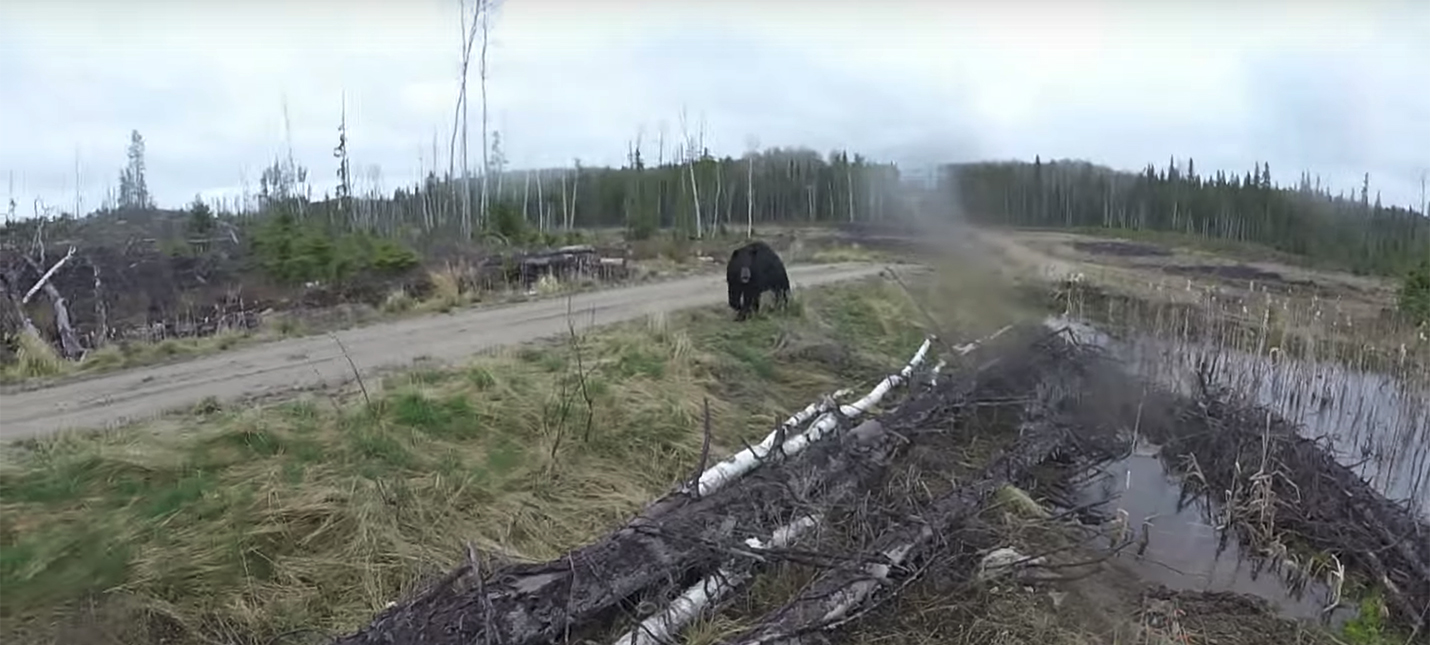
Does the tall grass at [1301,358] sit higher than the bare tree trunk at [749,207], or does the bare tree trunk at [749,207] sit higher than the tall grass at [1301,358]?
the bare tree trunk at [749,207]

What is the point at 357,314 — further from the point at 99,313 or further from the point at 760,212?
the point at 760,212

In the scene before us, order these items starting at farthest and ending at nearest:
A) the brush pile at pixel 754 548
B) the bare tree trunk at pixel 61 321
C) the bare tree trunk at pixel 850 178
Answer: the bare tree trunk at pixel 61 321, the bare tree trunk at pixel 850 178, the brush pile at pixel 754 548

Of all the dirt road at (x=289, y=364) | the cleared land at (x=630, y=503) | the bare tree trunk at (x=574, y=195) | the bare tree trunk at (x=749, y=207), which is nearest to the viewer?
the cleared land at (x=630, y=503)

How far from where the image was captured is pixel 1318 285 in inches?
422

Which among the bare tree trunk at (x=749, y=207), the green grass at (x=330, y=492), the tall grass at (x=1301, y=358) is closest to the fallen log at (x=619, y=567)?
the green grass at (x=330, y=492)

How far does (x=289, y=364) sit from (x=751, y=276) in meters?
5.88

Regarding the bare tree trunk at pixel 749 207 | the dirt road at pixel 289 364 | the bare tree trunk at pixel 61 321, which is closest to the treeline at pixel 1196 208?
the dirt road at pixel 289 364

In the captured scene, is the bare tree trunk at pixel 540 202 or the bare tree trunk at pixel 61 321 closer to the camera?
the bare tree trunk at pixel 61 321

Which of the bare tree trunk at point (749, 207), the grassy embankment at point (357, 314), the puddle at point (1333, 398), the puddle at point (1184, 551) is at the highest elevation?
the bare tree trunk at point (749, 207)

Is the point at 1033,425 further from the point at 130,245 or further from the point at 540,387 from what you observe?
the point at 130,245

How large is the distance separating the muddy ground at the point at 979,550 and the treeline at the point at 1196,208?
1708 mm

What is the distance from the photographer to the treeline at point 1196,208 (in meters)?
7.95

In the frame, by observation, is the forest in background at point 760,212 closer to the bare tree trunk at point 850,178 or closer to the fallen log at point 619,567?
the bare tree trunk at point 850,178

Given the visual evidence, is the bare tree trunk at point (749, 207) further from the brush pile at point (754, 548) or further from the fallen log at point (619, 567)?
the fallen log at point (619, 567)
